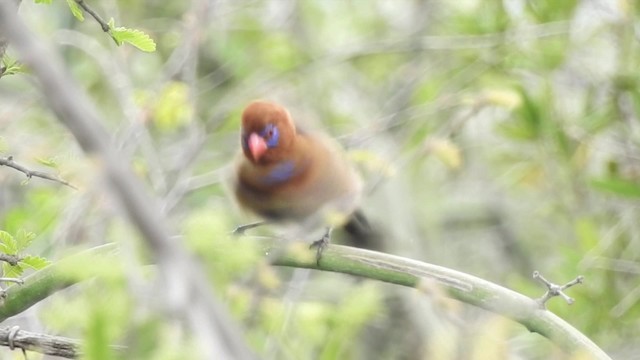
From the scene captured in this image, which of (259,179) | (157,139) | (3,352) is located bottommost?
(3,352)

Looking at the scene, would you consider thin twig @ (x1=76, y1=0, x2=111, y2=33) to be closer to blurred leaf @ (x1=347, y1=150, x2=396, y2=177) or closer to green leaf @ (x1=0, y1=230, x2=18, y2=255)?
green leaf @ (x1=0, y1=230, x2=18, y2=255)

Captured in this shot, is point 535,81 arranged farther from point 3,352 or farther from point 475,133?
point 3,352

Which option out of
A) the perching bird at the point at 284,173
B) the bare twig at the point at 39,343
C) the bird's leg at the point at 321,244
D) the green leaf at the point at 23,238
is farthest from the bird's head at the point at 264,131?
the bare twig at the point at 39,343

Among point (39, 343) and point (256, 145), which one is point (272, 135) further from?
point (39, 343)

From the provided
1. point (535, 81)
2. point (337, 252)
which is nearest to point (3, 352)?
point (337, 252)

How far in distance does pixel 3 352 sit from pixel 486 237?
3193mm

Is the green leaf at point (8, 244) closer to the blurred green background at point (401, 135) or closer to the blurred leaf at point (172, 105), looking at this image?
the blurred green background at point (401, 135)

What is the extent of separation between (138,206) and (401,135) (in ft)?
10.9

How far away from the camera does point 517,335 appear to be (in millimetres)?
2713

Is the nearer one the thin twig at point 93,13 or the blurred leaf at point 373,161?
the thin twig at point 93,13

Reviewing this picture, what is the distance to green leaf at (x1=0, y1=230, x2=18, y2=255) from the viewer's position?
1.38 meters

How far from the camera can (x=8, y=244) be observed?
4.58 ft

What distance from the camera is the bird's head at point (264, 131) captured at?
7.76 ft

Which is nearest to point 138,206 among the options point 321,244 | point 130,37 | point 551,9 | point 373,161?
point 130,37
